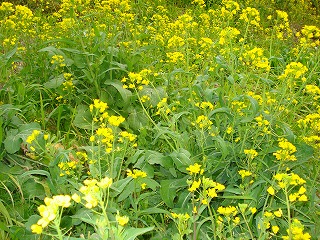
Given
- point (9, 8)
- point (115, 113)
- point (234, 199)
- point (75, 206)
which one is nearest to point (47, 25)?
point (9, 8)

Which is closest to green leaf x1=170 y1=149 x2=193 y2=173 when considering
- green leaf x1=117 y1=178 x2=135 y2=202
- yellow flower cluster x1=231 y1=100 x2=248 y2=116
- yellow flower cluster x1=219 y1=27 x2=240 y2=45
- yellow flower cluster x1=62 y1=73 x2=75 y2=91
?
green leaf x1=117 y1=178 x2=135 y2=202

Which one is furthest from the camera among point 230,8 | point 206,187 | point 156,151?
point 230,8

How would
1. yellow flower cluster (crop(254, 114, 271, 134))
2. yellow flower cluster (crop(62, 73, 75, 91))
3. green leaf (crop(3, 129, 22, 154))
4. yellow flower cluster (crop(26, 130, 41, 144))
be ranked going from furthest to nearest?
1. yellow flower cluster (crop(62, 73, 75, 91))
2. green leaf (crop(3, 129, 22, 154))
3. yellow flower cluster (crop(254, 114, 271, 134))
4. yellow flower cluster (crop(26, 130, 41, 144))

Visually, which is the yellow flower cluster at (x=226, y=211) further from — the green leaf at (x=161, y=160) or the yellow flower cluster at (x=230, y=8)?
the yellow flower cluster at (x=230, y=8)

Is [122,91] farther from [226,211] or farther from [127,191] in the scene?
[226,211]

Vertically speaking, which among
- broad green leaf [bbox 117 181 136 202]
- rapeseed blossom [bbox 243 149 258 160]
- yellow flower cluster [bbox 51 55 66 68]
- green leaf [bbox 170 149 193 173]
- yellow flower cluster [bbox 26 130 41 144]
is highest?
yellow flower cluster [bbox 51 55 66 68]

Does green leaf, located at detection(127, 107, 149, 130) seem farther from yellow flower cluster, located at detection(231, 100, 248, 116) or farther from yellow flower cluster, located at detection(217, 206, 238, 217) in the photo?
yellow flower cluster, located at detection(217, 206, 238, 217)

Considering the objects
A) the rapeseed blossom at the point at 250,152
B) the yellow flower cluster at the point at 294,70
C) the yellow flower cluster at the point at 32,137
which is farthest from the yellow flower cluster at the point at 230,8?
the yellow flower cluster at the point at 32,137

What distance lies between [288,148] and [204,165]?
0.42m

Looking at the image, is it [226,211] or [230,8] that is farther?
[230,8]

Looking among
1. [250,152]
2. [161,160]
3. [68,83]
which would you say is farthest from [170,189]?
[68,83]

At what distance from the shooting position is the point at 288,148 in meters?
2.05

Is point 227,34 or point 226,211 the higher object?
point 227,34

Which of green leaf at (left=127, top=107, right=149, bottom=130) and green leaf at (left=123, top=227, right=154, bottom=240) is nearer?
green leaf at (left=123, top=227, right=154, bottom=240)
